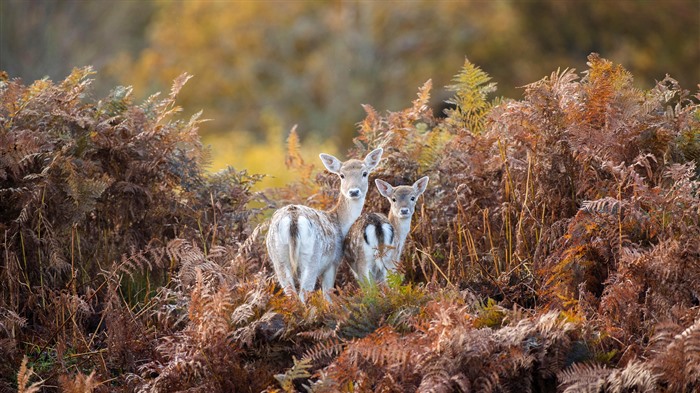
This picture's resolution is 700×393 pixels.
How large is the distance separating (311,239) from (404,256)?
102cm

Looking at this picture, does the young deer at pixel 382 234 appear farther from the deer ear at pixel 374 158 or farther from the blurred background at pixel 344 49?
the blurred background at pixel 344 49

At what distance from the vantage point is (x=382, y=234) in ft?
26.1

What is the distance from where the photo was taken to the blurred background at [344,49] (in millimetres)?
31391

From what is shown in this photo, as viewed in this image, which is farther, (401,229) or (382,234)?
(401,229)

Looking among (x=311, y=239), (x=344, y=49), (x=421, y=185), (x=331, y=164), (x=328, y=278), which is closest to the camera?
(x=311, y=239)

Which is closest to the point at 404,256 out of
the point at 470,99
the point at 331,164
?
the point at 331,164

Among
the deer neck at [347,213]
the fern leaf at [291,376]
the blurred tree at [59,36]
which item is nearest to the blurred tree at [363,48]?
the blurred tree at [59,36]

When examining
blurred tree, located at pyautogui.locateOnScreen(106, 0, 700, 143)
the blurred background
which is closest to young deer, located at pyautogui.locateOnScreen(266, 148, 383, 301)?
the blurred background

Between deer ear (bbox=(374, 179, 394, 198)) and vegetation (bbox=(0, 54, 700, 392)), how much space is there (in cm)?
32

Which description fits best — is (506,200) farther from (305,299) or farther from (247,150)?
(247,150)

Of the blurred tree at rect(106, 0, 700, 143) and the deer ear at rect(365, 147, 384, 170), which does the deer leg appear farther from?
the blurred tree at rect(106, 0, 700, 143)

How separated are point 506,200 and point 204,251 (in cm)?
227

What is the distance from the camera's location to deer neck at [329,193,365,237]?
838cm

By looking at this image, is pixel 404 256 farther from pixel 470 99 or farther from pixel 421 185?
pixel 470 99
